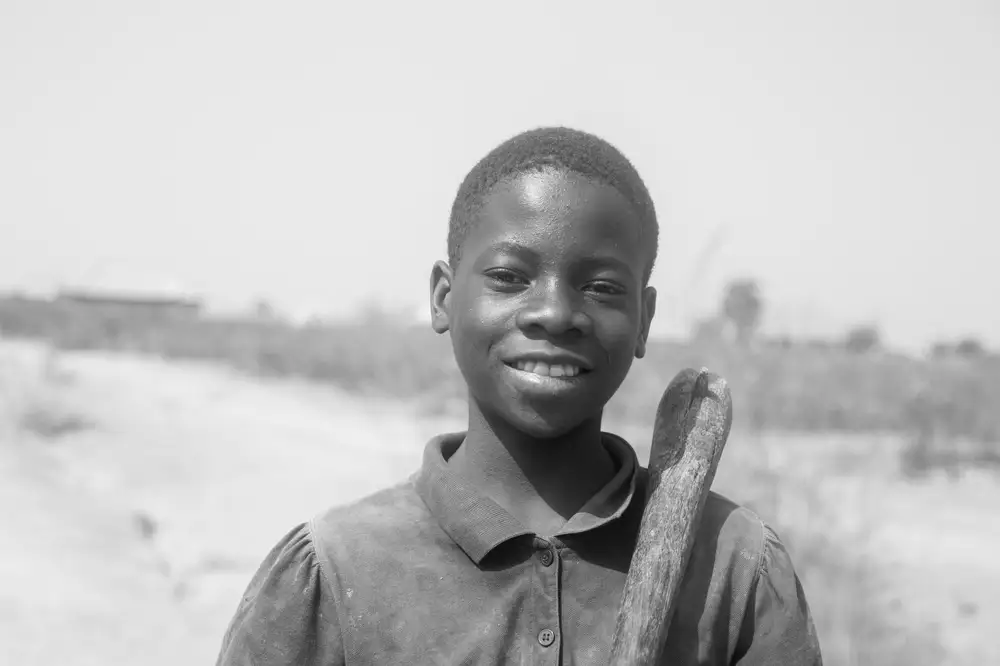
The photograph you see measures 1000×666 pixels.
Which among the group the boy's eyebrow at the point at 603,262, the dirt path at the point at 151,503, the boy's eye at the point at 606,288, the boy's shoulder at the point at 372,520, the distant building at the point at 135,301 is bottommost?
the distant building at the point at 135,301

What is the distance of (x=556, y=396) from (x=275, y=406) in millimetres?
13053

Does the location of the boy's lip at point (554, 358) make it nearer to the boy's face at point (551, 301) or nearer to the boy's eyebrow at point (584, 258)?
the boy's face at point (551, 301)

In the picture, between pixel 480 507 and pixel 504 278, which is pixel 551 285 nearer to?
pixel 504 278

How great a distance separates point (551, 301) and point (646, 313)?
31cm

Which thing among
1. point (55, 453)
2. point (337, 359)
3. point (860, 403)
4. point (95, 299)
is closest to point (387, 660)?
point (55, 453)

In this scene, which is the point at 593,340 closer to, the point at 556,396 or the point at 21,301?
the point at 556,396

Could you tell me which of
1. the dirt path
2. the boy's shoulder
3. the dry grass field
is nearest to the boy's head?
the boy's shoulder

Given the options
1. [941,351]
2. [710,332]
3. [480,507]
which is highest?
[480,507]

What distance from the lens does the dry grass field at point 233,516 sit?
484 centimetres

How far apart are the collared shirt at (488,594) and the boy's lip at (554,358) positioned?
259 mm

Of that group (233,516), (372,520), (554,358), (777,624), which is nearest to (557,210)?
(554,358)

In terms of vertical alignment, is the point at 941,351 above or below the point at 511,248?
below

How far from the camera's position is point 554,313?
1.56m

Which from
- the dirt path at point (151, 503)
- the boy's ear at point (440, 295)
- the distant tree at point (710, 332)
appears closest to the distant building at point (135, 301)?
the dirt path at point (151, 503)
